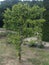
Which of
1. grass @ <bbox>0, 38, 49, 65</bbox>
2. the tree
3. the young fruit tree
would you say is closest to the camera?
the young fruit tree

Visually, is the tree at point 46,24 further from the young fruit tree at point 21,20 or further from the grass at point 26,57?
the young fruit tree at point 21,20

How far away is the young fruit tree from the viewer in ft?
23.4

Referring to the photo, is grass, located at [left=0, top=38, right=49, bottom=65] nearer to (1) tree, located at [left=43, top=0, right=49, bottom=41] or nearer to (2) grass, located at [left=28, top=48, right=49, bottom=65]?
(2) grass, located at [left=28, top=48, right=49, bottom=65]

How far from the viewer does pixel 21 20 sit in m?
7.14

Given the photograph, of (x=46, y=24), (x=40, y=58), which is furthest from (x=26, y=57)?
(x=46, y=24)

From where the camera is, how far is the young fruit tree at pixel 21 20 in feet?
23.4

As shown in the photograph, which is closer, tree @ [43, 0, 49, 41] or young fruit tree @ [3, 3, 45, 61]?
young fruit tree @ [3, 3, 45, 61]

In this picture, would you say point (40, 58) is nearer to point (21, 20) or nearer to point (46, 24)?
point (21, 20)

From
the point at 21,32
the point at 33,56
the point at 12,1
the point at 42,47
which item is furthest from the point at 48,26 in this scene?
the point at 12,1

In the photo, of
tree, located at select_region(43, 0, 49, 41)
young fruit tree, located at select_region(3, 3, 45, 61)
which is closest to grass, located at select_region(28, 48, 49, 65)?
young fruit tree, located at select_region(3, 3, 45, 61)

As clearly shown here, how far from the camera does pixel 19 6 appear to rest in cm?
710

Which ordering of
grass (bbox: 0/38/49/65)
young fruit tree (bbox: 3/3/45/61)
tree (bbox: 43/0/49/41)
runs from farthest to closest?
tree (bbox: 43/0/49/41) → grass (bbox: 0/38/49/65) → young fruit tree (bbox: 3/3/45/61)

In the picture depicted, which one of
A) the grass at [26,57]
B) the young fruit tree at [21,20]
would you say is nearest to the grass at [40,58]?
the grass at [26,57]

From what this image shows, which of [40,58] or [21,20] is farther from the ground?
[21,20]
